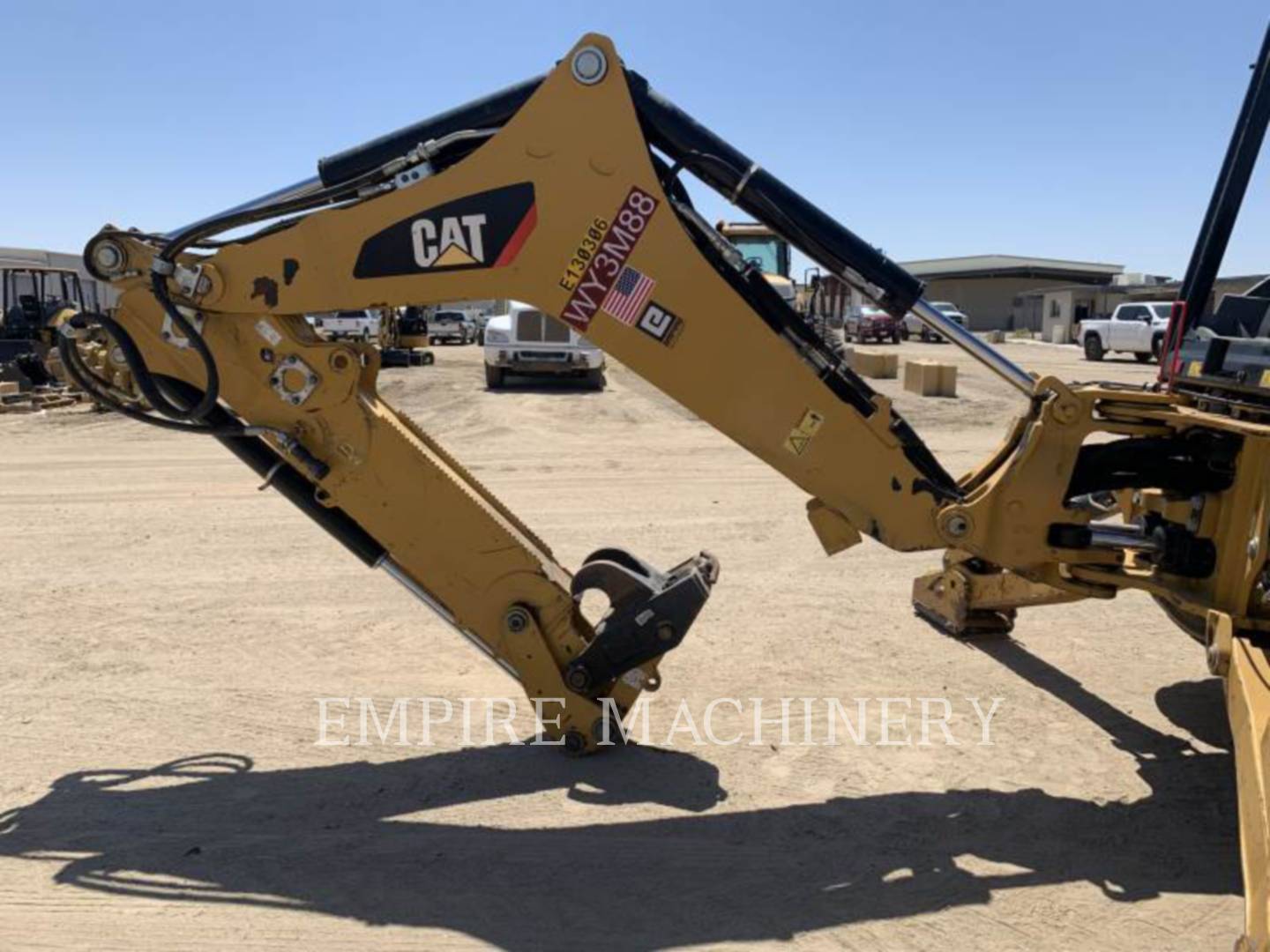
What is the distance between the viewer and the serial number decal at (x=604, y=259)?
3555 millimetres

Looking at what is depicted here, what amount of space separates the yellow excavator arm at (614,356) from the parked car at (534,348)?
48.1ft

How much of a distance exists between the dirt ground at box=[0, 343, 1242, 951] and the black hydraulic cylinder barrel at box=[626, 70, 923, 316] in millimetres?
2070

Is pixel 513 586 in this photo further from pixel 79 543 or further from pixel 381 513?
pixel 79 543

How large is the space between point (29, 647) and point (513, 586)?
3356mm

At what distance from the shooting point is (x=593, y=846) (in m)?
3.64

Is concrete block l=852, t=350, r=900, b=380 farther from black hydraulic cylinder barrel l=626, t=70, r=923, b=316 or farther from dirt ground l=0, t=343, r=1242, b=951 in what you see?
black hydraulic cylinder barrel l=626, t=70, r=923, b=316

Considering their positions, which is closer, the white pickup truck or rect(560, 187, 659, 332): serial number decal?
rect(560, 187, 659, 332): serial number decal

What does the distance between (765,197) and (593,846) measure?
2.51 metres

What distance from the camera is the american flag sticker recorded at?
3.58m

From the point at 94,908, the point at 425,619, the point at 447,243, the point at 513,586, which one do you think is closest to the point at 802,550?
the point at 425,619

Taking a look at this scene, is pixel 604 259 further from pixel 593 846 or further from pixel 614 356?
pixel 593 846

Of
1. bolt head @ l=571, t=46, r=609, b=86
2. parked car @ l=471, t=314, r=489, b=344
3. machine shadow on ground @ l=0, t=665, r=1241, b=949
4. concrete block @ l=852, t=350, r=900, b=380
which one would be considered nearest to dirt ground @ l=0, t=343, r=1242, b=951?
machine shadow on ground @ l=0, t=665, r=1241, b=949

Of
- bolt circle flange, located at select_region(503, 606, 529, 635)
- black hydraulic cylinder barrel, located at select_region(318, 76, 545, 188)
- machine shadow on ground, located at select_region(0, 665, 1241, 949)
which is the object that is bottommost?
machine shadow on ground, located at select_region(0, 665, 1241, 949)

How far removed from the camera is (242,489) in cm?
983
